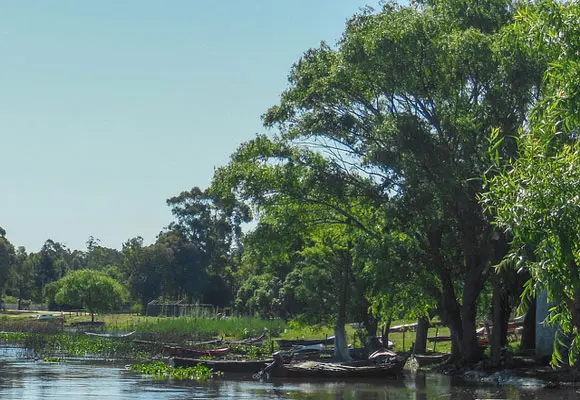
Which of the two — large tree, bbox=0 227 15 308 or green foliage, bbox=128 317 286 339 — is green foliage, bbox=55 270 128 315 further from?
large tree, bbox=0 227 15 308

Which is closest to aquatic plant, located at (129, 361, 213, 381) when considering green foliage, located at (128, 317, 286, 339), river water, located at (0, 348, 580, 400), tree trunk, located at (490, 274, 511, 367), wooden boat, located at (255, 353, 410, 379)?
river water, located at (0, 348, 580, 400)

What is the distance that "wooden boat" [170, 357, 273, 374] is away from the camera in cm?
3934

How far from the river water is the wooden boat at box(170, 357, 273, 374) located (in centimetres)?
222

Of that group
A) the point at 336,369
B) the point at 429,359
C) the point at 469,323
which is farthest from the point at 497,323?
the point at 336,369

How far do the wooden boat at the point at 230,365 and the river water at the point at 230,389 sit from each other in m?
2.22

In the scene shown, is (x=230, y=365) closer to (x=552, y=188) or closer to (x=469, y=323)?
(x=469, y=323)

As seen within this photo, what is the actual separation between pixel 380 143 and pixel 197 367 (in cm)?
1308

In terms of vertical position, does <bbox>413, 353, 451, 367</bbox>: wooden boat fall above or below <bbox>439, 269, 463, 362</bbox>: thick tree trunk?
below

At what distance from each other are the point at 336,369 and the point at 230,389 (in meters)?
5.08

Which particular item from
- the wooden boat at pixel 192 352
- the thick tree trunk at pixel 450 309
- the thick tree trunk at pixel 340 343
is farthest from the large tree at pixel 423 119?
the wooden boat at pixel 192 352

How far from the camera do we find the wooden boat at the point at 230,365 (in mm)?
39344

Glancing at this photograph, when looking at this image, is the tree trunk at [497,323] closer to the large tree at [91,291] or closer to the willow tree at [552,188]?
the willow tree at [552,188]

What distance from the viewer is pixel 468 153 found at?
33.4 m

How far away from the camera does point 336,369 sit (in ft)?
119
